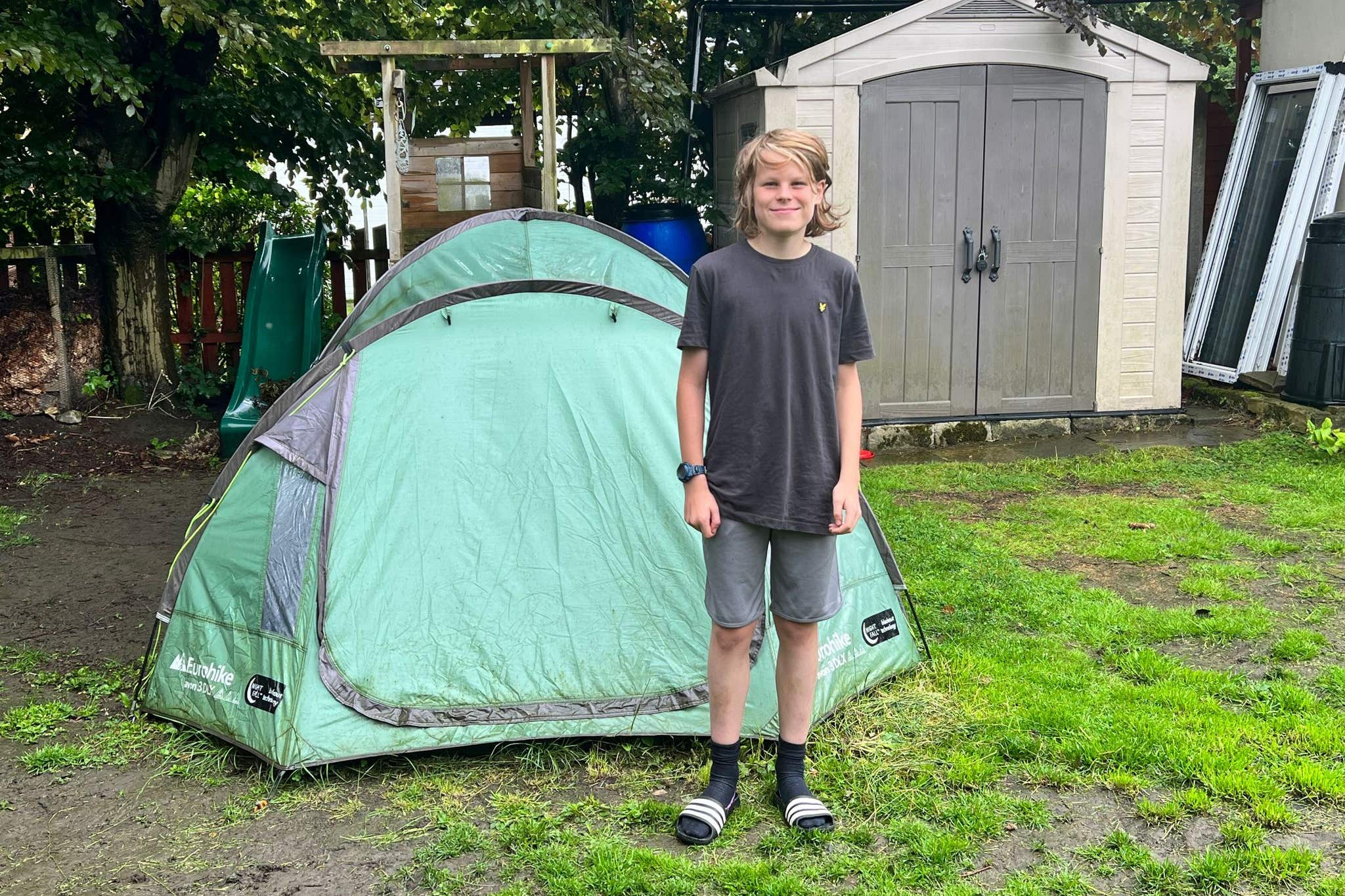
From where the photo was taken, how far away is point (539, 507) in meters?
3.86

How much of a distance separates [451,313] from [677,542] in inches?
41.2

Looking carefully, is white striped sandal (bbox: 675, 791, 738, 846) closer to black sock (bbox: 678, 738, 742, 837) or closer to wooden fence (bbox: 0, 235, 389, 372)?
black sock (bbox: 678, 738, 742, 837)

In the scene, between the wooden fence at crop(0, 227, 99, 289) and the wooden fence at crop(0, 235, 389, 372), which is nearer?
the wooden fence at crop(0, 227, 99, 289)

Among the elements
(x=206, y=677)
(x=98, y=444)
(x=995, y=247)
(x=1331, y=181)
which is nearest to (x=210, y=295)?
(x=98, y=444)

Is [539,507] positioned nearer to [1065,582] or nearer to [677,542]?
[677,542]

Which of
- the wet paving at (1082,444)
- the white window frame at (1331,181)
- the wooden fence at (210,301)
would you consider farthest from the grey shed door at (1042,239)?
the wooden fence at (210,301)

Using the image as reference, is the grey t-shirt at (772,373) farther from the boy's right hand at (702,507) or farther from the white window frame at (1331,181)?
the white window frame at (1331,181)

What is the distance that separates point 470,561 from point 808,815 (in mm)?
1258

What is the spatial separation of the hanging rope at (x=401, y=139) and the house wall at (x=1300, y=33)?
6099mm

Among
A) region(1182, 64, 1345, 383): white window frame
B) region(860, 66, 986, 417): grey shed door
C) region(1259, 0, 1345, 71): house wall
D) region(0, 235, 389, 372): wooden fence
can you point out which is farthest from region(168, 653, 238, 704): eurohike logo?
region(1259, 0, 1345, 71): house wall

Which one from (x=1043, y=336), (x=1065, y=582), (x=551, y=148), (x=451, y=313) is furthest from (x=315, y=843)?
(x=1043, y=336)

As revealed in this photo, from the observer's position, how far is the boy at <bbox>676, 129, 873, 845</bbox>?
9.83 feet

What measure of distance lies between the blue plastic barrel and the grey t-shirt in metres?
4.89

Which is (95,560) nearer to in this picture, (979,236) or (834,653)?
(834,653)
